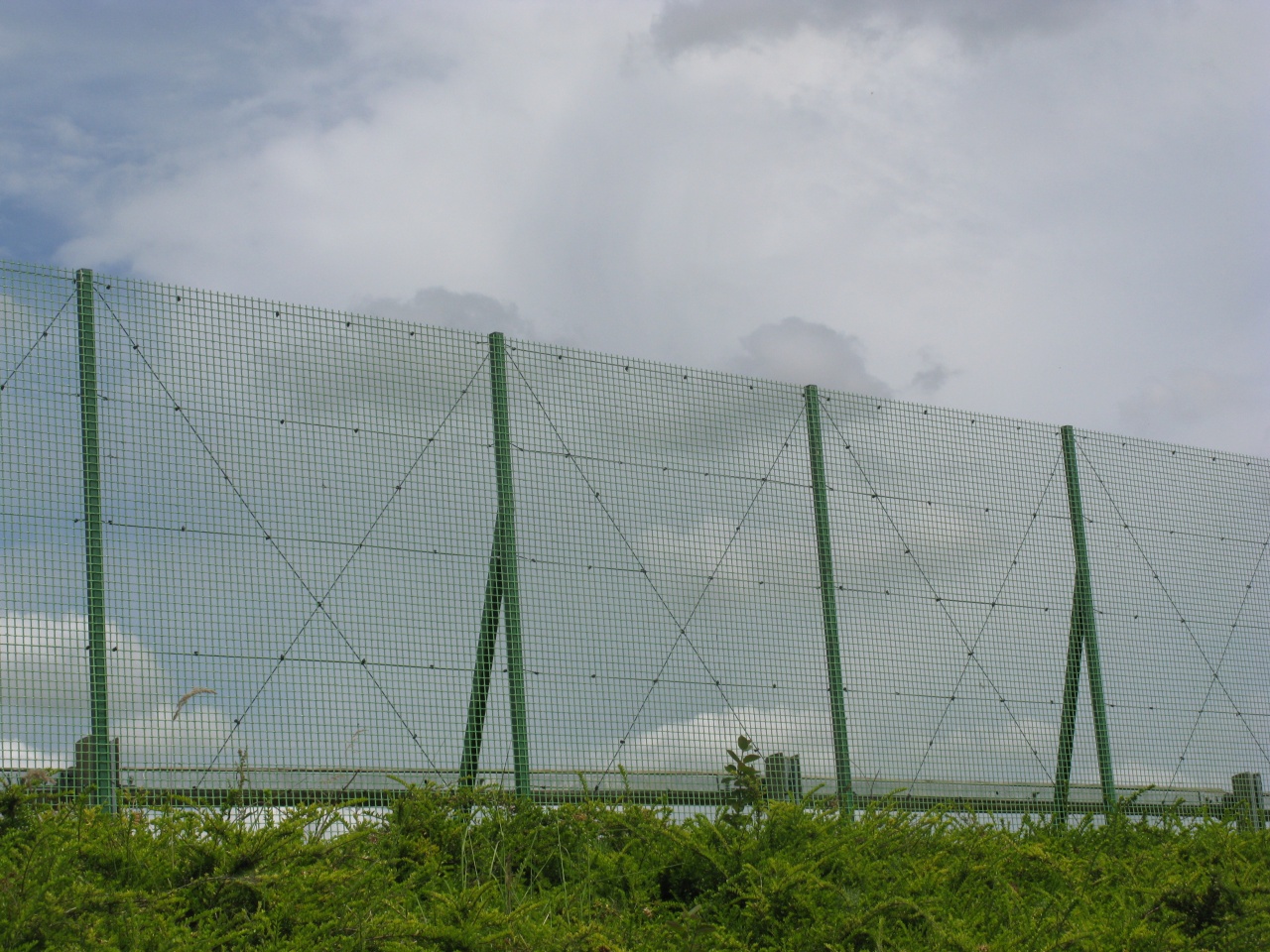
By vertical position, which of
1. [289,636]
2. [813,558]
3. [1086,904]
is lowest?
[1086,904]

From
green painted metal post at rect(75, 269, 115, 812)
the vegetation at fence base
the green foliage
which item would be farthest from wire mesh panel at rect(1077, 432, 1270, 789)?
green painted metal post at rect(75, 269, 115, 812)

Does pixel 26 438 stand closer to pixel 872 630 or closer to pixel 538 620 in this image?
pixel 538 620

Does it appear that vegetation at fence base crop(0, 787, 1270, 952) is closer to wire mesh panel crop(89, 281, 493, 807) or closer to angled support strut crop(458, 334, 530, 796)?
angled support strut crop(458, 334, 530, 796)

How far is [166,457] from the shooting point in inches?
283

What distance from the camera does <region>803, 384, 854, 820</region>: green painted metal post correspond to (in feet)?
27.8

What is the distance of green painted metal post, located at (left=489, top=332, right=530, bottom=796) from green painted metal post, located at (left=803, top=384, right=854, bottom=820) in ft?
6.72

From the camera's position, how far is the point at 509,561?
25.6 ft

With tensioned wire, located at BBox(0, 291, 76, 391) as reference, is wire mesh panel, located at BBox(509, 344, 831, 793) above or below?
below

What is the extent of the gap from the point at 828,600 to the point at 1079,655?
222 cm

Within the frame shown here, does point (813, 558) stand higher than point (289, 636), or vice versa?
point (813, 558)

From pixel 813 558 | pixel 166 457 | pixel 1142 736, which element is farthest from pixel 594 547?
pixel 1142 736

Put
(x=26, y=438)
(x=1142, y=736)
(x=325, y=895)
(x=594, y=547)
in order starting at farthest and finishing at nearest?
(x=1142, y=736) → (x=594, y=547) → (x=26, y=438) → (x=325, y=895)

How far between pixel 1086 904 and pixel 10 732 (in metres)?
5.15

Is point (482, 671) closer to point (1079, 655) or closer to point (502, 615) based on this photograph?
point (502, 615)
